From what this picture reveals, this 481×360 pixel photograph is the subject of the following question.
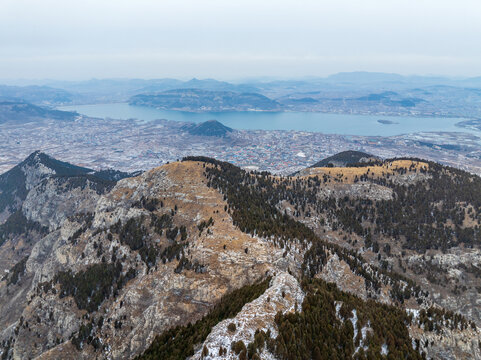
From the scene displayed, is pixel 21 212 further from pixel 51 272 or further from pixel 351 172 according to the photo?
pixel 351 172

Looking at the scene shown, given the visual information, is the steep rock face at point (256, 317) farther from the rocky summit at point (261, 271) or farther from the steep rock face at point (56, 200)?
the steep rock face at point (56, 200)

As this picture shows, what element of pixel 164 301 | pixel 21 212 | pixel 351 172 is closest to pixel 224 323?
pixel 164 301

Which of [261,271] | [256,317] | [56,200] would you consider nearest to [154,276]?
[261,271]

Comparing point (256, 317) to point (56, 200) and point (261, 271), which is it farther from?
point (56, 200)

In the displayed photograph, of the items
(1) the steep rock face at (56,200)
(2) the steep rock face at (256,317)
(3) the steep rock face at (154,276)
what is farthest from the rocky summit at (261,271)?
(1) the steep rock face at (56,200)

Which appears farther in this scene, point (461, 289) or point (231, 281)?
point (461, 289)

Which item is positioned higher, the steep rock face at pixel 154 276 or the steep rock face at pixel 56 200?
the steep rock face at pixel 154 276

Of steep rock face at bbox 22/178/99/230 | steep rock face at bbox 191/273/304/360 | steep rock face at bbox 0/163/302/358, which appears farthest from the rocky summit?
steep rock face at bbox 22/178/99/230

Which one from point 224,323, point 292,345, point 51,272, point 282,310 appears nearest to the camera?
point 292,345

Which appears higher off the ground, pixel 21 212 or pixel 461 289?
pixel 461 289
